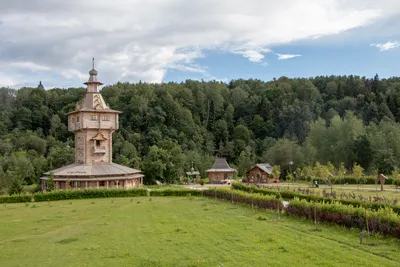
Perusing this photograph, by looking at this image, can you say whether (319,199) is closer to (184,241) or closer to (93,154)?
(184,241)

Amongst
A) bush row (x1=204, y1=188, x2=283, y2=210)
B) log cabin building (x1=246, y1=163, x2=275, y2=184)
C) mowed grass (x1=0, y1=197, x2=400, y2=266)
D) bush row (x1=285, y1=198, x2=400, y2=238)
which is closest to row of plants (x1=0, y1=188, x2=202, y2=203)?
bush row (x1=204, y1=188, x2=283, y2=210)

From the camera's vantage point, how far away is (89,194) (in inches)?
1479

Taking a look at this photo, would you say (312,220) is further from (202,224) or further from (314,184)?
(314,184)

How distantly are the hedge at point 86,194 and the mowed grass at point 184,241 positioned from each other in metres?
10.7

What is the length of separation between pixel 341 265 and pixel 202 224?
29.5ft

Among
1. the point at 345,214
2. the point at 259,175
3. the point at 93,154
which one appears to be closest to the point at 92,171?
the point at 93,154

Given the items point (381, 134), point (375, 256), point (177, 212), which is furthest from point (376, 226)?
point (381, 134)

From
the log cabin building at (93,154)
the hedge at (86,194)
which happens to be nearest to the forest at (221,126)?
the log cabin building at (93,154)

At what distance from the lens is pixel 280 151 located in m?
69.4

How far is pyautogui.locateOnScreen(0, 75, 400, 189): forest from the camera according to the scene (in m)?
60.0

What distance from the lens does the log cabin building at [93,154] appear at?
1721 inches

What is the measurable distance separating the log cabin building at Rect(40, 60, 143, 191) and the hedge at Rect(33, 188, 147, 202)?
229 inches

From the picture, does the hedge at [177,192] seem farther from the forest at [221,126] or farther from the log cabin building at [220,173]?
the log cabin building at [220,173]

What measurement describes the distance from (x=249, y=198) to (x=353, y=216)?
387 inches
